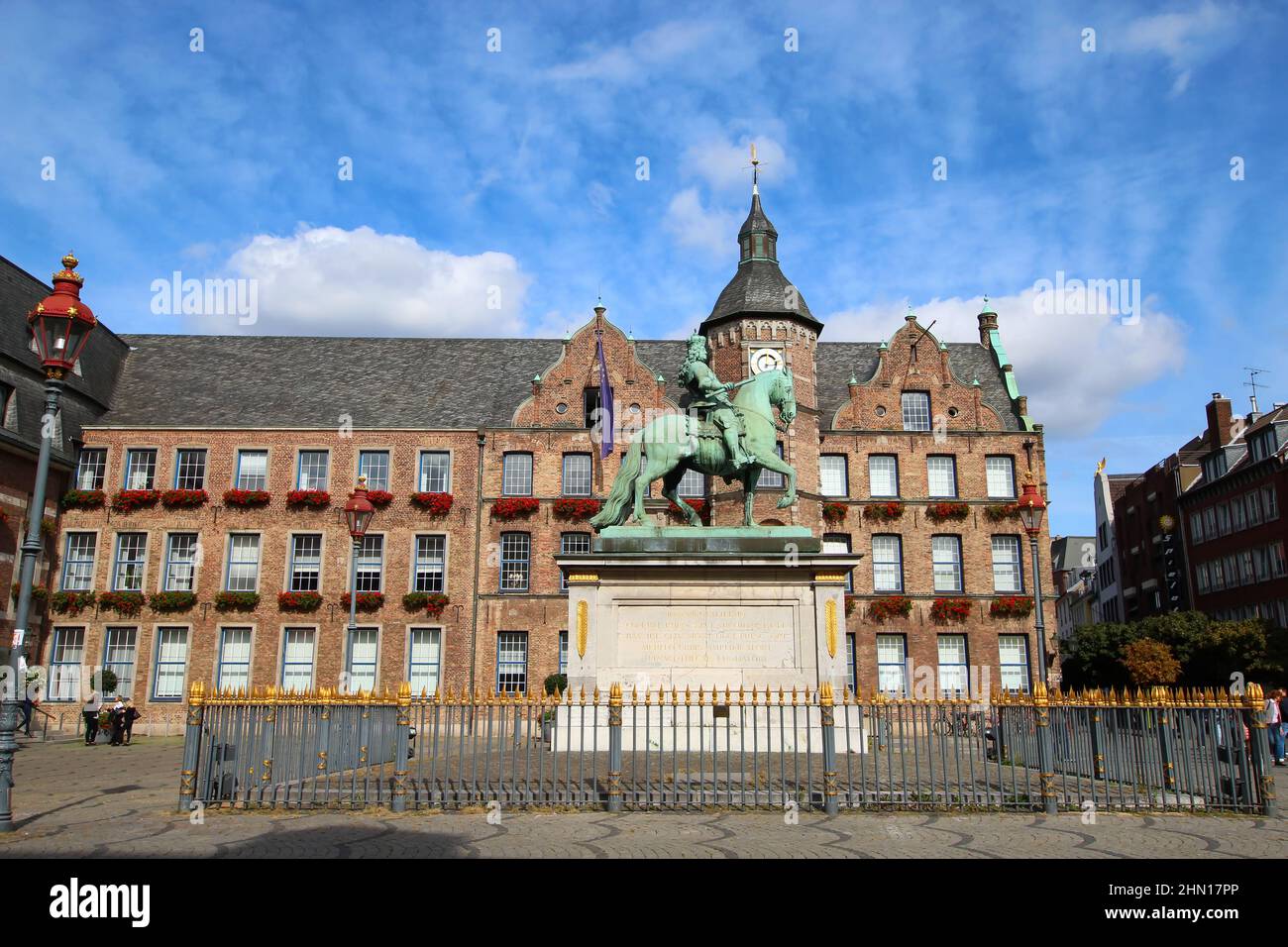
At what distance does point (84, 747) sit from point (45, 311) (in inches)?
740

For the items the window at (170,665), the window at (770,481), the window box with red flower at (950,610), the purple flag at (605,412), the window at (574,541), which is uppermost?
the purple flag at (605,412)

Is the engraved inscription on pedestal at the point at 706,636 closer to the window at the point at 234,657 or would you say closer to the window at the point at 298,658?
the window at the point at 298,658

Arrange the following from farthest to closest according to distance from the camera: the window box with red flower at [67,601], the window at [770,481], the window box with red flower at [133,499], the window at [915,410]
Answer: the window at [915,410]
the window box with red flower at [133,499]
the window at [770,481]
the window box with red flower at [67,601]

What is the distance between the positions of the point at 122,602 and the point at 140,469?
17.4 ft

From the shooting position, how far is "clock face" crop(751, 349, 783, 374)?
113ft

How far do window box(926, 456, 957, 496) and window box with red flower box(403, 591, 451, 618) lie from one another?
19.3 metres

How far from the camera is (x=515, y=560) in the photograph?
34.9 m

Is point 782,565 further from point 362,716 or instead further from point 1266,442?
point 1266,442

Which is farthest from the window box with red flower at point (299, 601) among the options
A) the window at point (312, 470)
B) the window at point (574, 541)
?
the window at point (574, 541)

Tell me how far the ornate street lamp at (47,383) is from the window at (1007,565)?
3237 cm

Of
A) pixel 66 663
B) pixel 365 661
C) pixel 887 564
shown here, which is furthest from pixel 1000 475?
pixel 66 663

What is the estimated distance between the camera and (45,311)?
11211 mm

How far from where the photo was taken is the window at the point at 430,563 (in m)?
34.7
